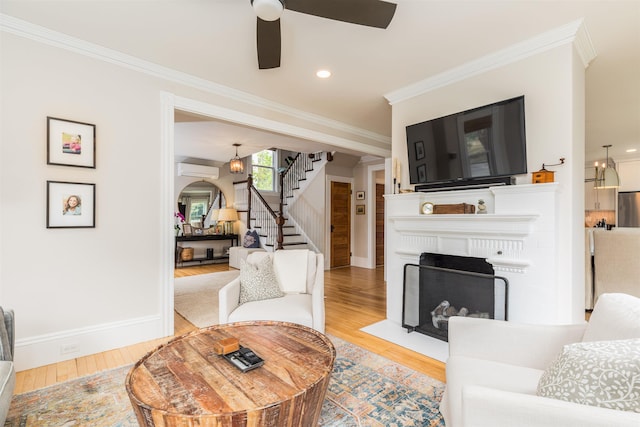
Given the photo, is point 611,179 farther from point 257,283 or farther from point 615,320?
point 257,283

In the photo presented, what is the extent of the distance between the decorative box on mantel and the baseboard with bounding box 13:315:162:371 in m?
2.75

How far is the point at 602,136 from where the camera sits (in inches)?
209

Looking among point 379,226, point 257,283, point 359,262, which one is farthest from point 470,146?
point 359,262

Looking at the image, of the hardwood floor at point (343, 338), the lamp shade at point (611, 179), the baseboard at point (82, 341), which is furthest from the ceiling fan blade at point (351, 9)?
the lamp shade at point (611, 179)

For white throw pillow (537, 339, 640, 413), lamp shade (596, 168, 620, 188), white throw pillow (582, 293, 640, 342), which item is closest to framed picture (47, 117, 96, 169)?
white throw pillow (537, 339, 640, 413)

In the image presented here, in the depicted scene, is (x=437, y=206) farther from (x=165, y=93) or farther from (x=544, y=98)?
(x=165, y=93)

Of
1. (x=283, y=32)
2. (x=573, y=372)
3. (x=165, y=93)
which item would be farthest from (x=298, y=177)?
(x=573, y=372)

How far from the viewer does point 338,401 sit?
73.8 inches

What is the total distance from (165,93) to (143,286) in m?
1.88

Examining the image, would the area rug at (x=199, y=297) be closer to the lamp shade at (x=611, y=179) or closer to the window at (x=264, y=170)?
the window at (x=264, y=170)

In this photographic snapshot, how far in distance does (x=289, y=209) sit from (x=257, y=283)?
16.7 feet

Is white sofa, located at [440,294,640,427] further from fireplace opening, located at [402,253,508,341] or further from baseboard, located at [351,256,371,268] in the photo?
baseboard, located at [351,256,371,268]

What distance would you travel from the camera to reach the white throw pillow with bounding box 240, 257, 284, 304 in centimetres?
276

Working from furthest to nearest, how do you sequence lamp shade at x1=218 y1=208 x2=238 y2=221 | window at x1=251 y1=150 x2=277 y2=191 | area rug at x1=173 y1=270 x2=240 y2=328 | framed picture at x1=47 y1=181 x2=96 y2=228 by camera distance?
window at x1=251 y1=150 x2=277 y2=191 < lamp shade at x1=218 y1=208 x2=238 y2=221 < area rug at x1=173 y1=270 x2=240 y2=328 < framed picture at x1=47 y1=181 x2=96 y2=228
